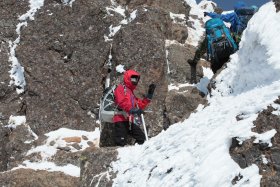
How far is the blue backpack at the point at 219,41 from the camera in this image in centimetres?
1377

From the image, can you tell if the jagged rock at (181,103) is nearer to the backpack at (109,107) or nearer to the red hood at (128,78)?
A: the backpack at (109,107)

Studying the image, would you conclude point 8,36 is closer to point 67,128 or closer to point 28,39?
point 28,39

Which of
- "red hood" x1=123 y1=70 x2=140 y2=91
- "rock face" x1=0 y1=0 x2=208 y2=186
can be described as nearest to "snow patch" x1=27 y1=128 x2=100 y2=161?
"rock face" x1=0 y1=0 x2=208 y2=186

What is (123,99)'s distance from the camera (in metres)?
11.9

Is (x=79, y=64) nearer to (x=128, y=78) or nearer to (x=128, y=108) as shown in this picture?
(x=128, y=78)

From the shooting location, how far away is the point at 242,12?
14.3m

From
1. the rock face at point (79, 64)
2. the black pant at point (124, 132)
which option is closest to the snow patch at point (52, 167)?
the rock face at point (79, 64)

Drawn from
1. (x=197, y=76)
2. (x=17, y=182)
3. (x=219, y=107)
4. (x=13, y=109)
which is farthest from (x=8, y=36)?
(x=219, y=107)

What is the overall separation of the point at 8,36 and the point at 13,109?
4163 millimetres

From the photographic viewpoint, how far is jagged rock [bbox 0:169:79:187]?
11.6m

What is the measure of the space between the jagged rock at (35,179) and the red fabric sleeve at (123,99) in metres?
2.50

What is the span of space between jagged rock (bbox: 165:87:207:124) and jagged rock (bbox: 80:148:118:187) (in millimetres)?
6185

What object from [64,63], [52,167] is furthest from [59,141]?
[64,63]

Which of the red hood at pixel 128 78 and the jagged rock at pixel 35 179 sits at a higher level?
the red hood at pixel 128 78
